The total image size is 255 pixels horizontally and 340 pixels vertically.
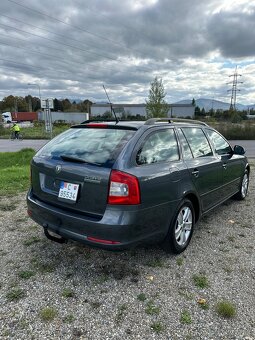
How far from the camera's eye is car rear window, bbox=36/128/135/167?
9.61 ft

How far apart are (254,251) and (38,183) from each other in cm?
286

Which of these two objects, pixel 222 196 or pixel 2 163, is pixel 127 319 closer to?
pixel 222 196

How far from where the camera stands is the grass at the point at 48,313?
2.39 meters

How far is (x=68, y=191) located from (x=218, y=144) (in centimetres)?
292

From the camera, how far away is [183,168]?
3.46 m

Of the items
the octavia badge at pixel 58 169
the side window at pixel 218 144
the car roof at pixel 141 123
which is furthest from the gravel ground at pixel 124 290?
the car roof at pixel 141 123

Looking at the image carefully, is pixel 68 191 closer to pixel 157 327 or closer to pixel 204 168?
pixel 157 327

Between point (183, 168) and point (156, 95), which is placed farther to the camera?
point (156, 95)

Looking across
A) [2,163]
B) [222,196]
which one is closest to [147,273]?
[222,196]

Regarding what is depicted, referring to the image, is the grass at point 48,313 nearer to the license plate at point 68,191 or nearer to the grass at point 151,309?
the grass at point 151,309

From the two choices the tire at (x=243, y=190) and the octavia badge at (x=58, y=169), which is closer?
the octavia badge at (x=58, y=169)

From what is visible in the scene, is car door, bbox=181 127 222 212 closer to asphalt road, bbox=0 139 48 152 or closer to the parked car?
the parked car

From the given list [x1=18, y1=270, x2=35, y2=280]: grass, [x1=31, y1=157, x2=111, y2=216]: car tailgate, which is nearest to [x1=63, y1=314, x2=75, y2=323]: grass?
[x1=18, y1=270, x2=35, y2=280]: grass

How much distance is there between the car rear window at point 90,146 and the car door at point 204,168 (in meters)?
1.06
